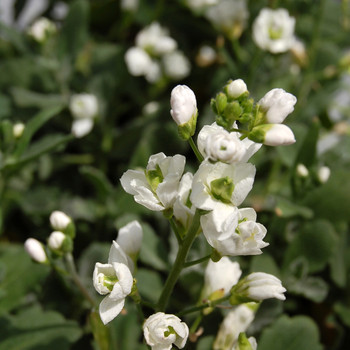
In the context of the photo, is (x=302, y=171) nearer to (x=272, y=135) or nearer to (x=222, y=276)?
(x=222, y=276)

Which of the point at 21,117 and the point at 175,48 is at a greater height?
the point at 175,48

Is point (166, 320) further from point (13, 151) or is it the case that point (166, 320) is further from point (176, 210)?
→ point (13, 151)

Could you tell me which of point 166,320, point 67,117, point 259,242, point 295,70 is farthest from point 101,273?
point 295,70

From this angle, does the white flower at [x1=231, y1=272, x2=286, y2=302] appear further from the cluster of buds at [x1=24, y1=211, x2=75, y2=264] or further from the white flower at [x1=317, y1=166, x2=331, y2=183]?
→ the white flower at [x1=317, y1=166, x2=331, y2=183]

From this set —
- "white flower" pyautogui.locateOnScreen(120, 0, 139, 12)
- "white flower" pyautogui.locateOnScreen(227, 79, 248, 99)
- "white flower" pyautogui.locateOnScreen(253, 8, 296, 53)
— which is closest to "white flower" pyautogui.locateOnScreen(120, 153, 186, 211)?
"white flower" pyautogui.locateOnScreen(227, 79, 248, 99)

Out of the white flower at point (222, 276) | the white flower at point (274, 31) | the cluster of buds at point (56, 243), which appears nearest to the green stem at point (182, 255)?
Answer: the white flower at point (222, 276)

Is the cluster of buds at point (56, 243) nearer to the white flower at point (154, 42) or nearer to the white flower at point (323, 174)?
the white flower at point (323, 174)

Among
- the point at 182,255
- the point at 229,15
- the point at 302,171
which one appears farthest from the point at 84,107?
the point at 182,255
